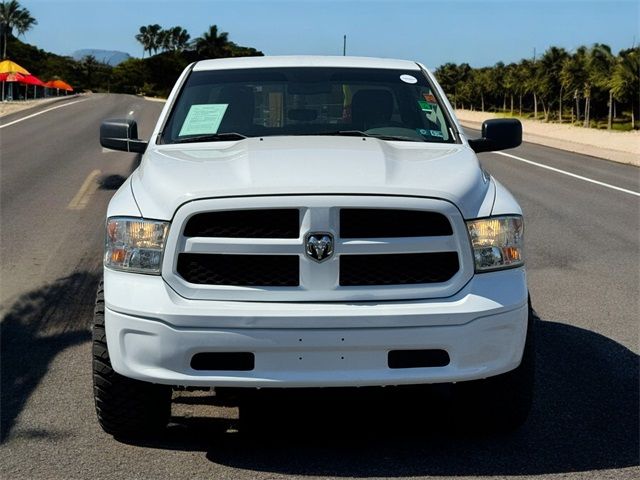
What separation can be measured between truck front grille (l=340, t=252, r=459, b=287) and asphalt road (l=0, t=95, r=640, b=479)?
81 cm

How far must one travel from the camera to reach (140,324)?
3949mm

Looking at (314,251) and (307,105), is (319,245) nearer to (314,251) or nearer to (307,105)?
(314,251)

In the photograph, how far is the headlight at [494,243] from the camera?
4.10 meters

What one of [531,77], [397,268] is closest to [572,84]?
[531,77]

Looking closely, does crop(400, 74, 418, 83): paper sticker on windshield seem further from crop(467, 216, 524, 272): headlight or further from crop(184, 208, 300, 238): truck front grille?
crop(184, 208, 300, 238): truck front grille

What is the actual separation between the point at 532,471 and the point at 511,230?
1.04m

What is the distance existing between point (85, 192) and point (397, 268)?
36.8 ft

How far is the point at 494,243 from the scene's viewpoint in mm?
4129

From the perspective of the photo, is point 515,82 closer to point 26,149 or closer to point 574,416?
point 26,149

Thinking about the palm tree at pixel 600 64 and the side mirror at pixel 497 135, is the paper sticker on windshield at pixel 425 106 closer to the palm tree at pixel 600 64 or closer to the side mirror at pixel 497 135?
the side mirror at pixel 497 135

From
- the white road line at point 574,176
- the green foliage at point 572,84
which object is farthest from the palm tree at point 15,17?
the white road line at point 574,176

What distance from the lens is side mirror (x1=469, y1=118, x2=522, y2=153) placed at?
5809 millimetres

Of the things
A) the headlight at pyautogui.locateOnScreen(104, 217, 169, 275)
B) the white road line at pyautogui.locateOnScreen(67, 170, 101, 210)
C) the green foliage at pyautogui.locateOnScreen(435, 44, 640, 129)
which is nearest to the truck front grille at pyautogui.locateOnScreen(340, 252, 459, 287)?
the headlight at pyautogui.locateOnScreen(104, 217, 169, 275)

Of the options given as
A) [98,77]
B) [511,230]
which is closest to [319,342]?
[511,230]
